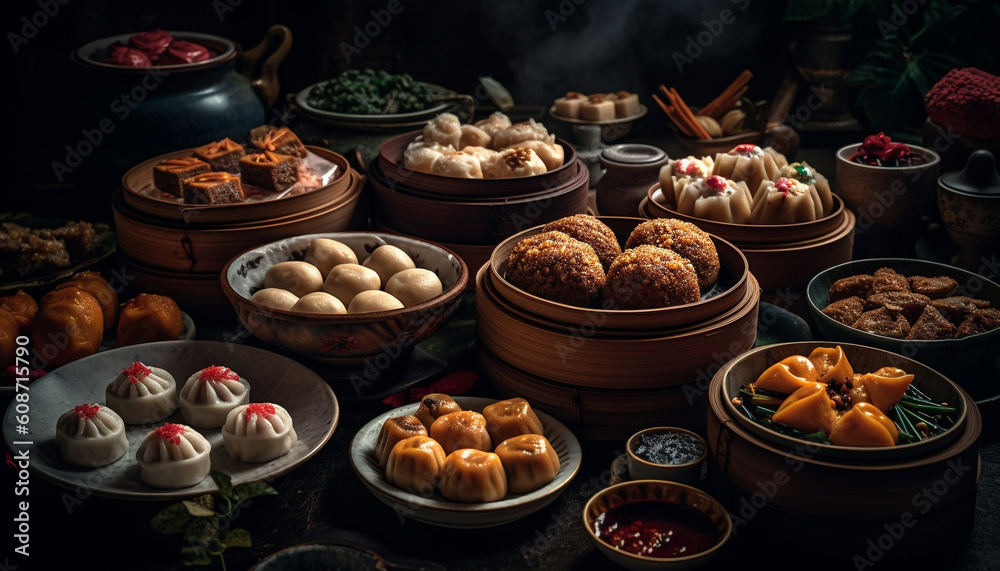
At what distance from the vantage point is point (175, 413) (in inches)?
121

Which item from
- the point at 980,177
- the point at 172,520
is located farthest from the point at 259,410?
the point at 980,177

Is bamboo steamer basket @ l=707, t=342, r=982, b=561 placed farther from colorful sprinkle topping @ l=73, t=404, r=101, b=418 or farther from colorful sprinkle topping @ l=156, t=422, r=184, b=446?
colorful sprinkle topping @ l=73, t=404, r=101, b=418

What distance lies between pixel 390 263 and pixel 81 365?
4.07 feet

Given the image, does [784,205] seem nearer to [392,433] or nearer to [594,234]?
[594,234]

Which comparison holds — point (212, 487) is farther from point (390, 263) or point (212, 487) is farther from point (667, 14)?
point (667, 14)

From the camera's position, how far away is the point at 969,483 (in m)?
2.40

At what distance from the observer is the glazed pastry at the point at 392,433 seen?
2.65 m

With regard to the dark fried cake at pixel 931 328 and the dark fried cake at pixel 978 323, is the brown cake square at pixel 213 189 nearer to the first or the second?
the dark fried cake at pixel 931 328

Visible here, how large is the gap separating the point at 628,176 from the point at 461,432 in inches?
88.6

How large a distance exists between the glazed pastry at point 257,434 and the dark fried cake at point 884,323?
215 cm

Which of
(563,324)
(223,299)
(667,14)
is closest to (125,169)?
(223,299)

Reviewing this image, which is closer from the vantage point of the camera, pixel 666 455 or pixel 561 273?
pixel 666 455

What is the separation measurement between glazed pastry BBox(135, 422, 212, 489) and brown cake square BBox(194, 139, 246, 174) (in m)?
1.87

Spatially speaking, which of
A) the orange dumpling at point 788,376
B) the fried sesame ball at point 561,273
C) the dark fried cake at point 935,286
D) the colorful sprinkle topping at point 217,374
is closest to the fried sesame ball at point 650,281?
A: the fried sesame ball at point 561,273
